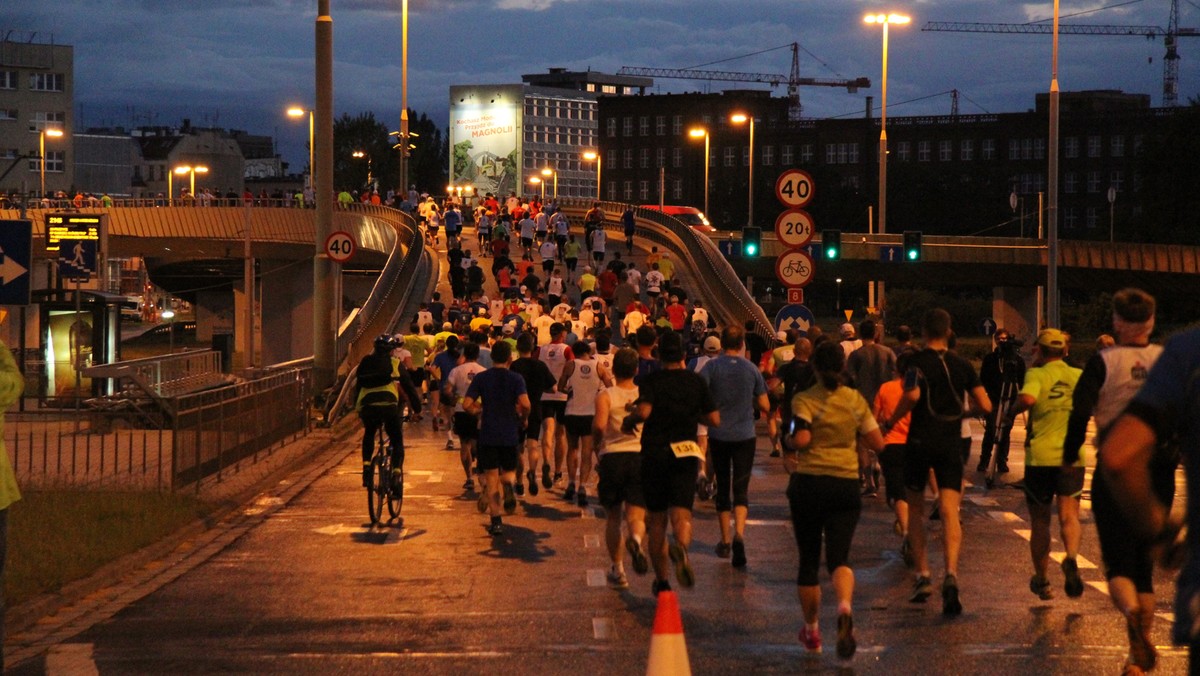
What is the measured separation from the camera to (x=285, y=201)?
82.3 metres

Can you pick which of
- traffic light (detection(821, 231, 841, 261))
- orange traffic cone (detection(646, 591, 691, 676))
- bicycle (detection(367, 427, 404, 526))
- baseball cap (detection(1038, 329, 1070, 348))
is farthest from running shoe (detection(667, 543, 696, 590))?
traffic light (detection(821, 231, 841, 261))

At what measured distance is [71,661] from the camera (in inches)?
360

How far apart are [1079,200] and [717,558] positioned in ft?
438

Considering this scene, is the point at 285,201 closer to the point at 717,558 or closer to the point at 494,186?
the point at 717,558

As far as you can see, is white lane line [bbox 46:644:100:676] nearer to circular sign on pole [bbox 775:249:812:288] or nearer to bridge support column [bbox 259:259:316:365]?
circular sign on pole [bbox 775:249:812:288]

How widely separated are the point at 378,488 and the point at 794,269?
9.95 m

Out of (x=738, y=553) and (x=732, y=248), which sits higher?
(x=732, y=248)

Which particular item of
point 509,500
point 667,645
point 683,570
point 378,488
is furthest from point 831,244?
point 667,645

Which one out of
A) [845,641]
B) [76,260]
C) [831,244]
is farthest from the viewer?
[831,244]

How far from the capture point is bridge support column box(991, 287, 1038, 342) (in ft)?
277

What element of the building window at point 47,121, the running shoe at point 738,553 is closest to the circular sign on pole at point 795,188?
the running shoe at point 738,553

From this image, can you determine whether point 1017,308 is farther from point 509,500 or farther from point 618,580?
point 618,580

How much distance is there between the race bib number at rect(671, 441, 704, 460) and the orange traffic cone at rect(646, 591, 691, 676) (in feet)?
12.6

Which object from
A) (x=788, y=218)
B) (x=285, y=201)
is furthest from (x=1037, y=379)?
(x=285, y=201)
